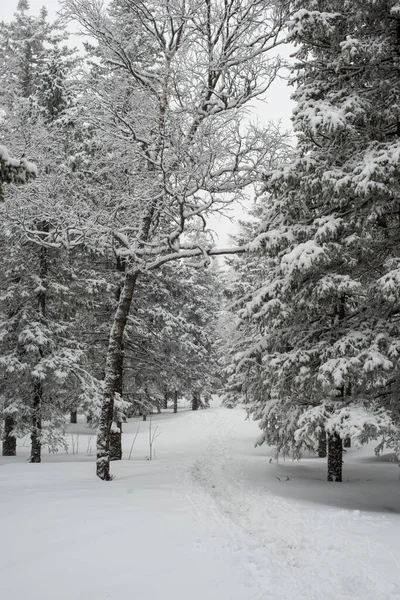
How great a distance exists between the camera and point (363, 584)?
455 centimetres

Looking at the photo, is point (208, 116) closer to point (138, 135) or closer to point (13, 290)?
point (138, 135)

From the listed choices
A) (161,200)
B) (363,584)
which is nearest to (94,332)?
(161,200)

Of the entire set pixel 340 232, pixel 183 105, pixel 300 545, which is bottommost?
pixel 300 545

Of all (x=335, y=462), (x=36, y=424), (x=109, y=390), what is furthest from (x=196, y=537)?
(x=36, y=424)

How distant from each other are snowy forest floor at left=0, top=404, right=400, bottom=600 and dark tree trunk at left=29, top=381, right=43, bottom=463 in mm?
4026

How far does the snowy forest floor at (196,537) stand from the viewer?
174 inches

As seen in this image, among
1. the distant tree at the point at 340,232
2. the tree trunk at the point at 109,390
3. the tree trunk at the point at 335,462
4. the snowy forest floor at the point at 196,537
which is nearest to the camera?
the snowy forest floor at the point at 196,537

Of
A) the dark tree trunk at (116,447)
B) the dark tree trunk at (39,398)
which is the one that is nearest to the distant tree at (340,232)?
the dark tree trunk at (116,447)

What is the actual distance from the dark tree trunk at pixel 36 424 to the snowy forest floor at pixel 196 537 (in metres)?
4.03

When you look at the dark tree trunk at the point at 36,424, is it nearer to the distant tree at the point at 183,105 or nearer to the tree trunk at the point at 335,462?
the distant tree at the point at 183,105

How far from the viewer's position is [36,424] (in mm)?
14711

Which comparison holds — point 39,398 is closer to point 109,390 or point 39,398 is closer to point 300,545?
point 109,390

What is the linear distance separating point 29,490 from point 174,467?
441 centimetres

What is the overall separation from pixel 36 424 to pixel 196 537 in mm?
10579
